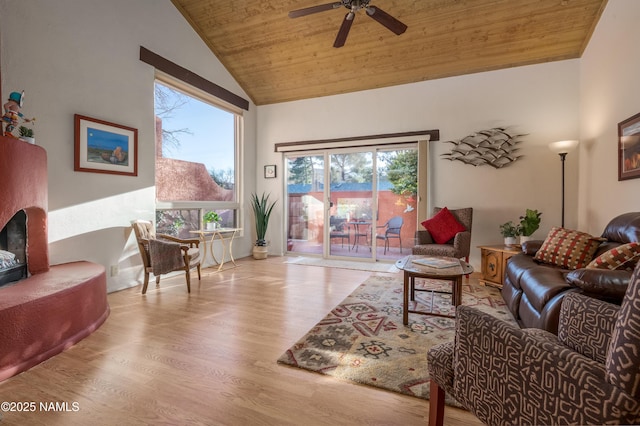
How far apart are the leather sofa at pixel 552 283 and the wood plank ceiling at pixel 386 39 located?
268cm

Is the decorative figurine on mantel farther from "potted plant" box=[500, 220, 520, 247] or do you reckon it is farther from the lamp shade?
the lamp shade

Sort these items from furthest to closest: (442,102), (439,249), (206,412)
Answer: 1. (442,102)
2. (439,249)
3. (206,412)

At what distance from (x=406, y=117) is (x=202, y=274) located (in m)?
3.97

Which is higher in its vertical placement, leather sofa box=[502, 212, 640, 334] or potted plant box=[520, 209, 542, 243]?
potted plant box=[520, 209, 542, 243]

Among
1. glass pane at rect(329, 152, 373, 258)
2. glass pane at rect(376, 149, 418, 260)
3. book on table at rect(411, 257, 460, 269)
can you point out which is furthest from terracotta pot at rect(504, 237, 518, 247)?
glass pane at rect(329, 152, 373, 258)

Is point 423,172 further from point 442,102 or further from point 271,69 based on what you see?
point 271,69

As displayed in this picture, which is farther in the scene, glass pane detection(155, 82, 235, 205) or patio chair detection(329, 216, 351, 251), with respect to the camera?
patio chair detection(329, 216, 351, 251)

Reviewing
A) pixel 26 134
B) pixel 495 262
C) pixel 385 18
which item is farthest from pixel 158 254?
pixel 495 262

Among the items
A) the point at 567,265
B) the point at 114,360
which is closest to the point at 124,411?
the point at 114,360

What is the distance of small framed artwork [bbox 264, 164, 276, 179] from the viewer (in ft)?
19.1

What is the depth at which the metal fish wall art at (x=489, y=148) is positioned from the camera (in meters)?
4.26

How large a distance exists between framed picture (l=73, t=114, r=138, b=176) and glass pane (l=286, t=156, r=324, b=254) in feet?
9.22

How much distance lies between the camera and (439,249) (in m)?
3.74

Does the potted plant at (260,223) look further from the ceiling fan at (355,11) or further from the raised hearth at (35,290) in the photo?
the ceiling fan at (355,11)
